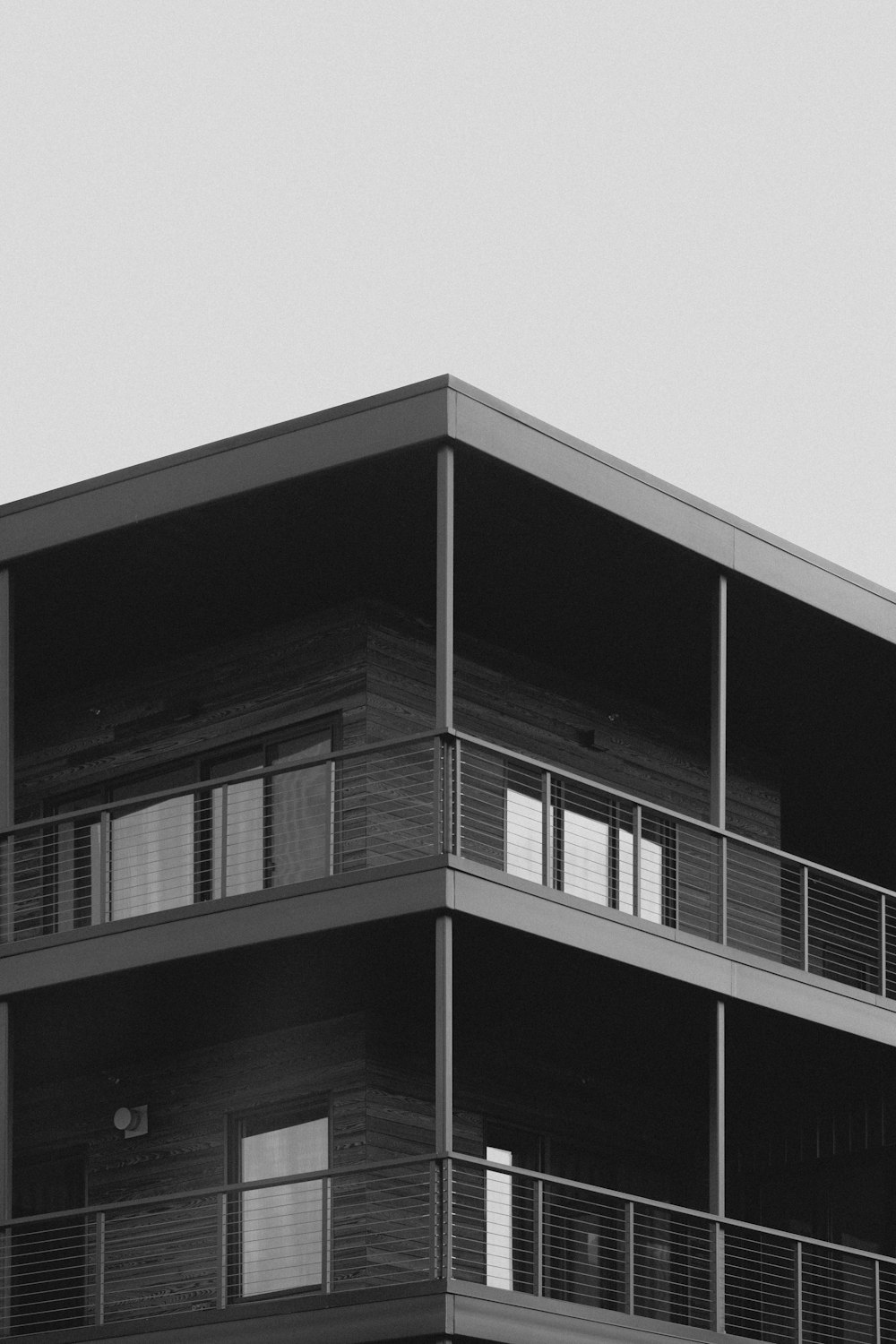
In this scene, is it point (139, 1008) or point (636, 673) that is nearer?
point (139, 1008)

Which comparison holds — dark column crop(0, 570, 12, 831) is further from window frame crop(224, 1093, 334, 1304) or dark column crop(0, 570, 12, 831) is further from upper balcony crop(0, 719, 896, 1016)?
window frame crop(224, 1093, 334, 1304)

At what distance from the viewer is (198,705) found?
2197 centimetres

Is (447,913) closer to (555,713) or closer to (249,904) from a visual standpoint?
(249,904)

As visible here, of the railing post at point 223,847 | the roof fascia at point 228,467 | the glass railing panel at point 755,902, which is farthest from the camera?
the glass railing panel at point 755,902

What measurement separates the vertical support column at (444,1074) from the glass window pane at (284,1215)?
2.33 metres

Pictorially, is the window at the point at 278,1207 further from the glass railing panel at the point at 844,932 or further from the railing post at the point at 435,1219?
the glass railing panel at the point at 844,932

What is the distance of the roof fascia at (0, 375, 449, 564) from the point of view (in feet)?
59.4

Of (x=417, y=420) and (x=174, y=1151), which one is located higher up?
(x=417, y=420)

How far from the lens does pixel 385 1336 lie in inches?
651

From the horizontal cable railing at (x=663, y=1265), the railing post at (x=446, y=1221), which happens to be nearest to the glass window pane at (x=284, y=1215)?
the horizontal cable railing at (x=663, y=1265)

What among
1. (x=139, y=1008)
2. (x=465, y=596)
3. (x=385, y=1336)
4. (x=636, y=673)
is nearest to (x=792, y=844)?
(x=636, y=673)

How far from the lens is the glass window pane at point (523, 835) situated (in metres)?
21.0

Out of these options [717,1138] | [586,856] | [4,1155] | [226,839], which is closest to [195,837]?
[226,839]

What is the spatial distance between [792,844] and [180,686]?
787cm
